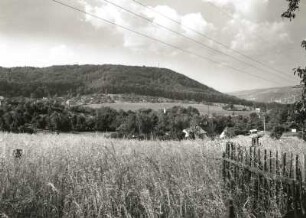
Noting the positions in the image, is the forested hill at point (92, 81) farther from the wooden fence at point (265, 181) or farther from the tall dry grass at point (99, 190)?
the wooden fence at point (265, 181)

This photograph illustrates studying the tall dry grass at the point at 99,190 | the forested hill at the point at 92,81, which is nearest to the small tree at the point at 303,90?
the tall dry grass at the point at 99,190

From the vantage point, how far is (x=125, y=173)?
6.40 m

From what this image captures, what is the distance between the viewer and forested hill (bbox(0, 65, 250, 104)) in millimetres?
105381

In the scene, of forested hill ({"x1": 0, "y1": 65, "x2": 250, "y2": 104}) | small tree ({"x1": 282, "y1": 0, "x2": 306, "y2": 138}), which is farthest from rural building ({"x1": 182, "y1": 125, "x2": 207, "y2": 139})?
forested hill ({"x1": 0, "y1": 65, "x2": 250, "y2": 104})

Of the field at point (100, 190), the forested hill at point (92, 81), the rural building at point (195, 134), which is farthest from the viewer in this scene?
the forested hill at point (92, 81)

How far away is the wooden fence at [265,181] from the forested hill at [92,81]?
92563mm

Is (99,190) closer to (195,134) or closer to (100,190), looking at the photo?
(100,190)

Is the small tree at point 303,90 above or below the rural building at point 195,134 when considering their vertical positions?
above

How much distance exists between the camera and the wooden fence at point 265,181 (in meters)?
4.43

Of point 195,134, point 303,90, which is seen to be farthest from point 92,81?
point 303,90

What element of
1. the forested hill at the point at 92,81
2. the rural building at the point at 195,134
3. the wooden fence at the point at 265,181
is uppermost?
the forested hill at the point at 92,81

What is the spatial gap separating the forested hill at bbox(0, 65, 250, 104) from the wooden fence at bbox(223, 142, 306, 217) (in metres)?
92.6

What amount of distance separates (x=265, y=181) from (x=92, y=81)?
452ft

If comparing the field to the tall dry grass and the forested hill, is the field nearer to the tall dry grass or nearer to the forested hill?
the tall dry grass
